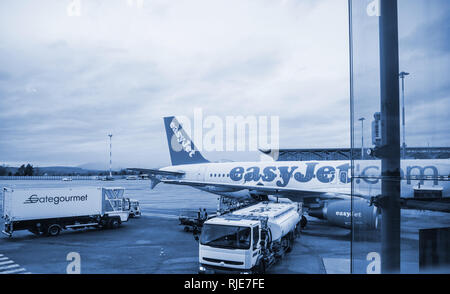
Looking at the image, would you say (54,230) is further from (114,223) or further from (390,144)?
(390,144)

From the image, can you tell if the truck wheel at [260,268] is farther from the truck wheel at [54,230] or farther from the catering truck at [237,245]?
the truck wheel at [54,230]

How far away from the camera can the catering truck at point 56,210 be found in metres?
17.9

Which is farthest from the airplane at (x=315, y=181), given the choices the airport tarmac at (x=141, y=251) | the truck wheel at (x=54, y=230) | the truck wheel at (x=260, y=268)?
the truck wheel at (x=54, y=230)

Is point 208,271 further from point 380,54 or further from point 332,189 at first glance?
point 332,189

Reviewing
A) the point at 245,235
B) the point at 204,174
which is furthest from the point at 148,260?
the point at 204,174

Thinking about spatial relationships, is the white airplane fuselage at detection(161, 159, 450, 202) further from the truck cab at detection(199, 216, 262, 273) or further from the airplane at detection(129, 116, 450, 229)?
the truck cab at detection(199, 216, 262, 273)

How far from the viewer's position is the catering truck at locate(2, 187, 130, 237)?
706 inches

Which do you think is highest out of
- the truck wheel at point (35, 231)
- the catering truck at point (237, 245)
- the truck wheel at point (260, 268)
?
the catering truck at point (237, 245)

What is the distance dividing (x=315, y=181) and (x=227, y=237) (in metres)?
13.5

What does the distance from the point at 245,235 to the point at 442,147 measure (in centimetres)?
668

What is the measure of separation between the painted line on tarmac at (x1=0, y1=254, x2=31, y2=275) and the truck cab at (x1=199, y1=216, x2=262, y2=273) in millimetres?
6277

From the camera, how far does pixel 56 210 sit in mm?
19094

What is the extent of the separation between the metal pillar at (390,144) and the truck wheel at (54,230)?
18.9 meters
